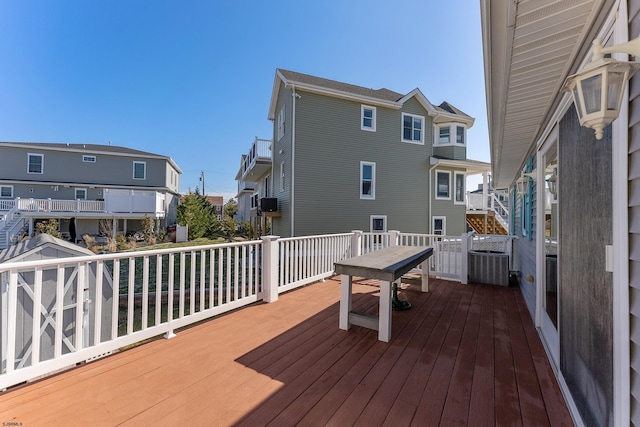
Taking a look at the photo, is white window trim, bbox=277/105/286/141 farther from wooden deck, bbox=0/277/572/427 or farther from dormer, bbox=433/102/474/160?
→ wooden deck, bbox=0/277/572/427

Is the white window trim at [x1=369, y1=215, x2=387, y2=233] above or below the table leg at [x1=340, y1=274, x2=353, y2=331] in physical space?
above

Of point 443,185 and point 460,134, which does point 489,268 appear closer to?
point 443,185

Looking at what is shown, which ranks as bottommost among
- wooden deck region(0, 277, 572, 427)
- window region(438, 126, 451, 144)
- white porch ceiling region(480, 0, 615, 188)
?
wooden deck region(0, 277, 572, 427)

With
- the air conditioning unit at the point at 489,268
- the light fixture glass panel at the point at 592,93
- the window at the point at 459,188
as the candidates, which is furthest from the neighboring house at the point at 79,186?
the light fixture glass panel at the point at 592,93

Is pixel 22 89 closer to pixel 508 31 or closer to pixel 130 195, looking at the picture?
pixel 130 195

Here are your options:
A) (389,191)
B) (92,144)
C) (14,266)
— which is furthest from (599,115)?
(92,144)

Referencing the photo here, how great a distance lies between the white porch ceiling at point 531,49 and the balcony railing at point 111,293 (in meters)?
2.99

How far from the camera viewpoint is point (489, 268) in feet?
17.0

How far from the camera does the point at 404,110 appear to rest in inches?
431

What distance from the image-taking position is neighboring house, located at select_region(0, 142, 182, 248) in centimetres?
1443

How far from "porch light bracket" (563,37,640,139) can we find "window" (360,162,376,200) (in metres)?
9.13

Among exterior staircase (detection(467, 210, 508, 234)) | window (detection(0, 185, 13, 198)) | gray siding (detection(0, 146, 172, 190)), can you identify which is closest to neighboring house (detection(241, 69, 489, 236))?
exterior staircase (detection(467, 210, 508, 234))

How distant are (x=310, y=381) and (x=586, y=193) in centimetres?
233

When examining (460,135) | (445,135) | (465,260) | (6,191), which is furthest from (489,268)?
(6,191)
